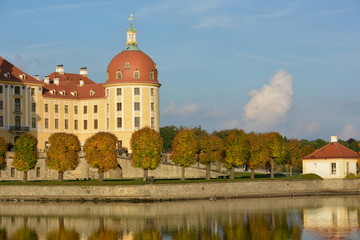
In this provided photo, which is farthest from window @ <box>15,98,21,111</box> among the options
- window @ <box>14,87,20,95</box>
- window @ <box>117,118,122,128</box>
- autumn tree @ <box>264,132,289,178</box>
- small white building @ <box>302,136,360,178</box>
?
small white building @ <box>302,136,360,178</box>

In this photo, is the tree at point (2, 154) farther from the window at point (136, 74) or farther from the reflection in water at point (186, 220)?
the window at point (136, 74)

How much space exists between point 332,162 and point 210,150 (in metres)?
13.2

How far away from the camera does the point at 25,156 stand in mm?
82125

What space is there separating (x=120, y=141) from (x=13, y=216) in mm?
36659

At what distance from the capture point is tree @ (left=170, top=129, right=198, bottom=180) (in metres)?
83.8

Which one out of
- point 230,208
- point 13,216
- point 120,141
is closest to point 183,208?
point 230,208

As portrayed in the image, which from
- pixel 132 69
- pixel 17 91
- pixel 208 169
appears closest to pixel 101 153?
pixel 208 169

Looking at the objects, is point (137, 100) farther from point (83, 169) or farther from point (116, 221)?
point (116, 221)

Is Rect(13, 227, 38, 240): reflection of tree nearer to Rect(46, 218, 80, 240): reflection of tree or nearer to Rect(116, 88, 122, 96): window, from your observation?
Rect(46, 218, 80, 240): reflection of tree

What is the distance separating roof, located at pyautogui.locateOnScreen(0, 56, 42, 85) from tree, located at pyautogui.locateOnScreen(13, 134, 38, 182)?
51.6 ft

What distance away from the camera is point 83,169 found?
9112 centimetres

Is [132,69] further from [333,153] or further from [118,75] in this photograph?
[333,153]

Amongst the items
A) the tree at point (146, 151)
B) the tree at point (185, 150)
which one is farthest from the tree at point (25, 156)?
the tree at point (185, 150)

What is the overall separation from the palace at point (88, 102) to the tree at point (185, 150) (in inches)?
636
